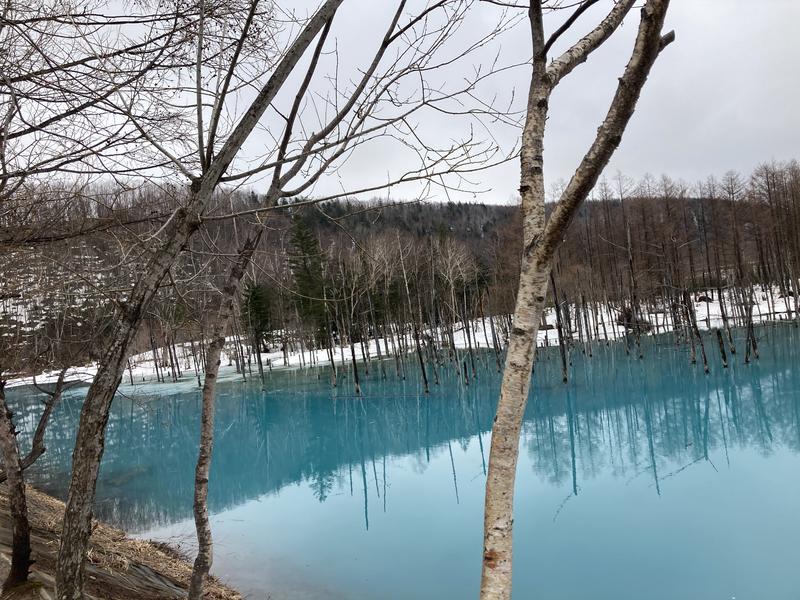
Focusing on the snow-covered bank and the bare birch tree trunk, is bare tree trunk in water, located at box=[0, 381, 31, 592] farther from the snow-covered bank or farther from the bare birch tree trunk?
the snow-covered bank

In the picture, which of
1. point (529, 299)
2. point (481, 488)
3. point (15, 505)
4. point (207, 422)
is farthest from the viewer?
point (481, 488)

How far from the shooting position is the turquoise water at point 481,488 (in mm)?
6859

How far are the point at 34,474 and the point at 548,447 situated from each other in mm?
13683

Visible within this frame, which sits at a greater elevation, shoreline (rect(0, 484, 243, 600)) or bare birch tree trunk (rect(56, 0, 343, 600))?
bare birch tree trunk (rect(56, 0, 343, 600))

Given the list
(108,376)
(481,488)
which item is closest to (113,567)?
(108,376)

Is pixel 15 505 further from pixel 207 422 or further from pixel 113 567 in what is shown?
pixel 113 567

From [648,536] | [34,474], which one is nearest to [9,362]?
[648,536]

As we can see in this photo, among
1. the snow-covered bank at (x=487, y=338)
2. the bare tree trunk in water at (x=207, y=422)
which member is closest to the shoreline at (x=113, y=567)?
the bare tree trunk in water at (x=207, y=422)

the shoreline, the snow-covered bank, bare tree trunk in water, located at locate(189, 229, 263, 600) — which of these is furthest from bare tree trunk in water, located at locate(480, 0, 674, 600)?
the snow-covered bank

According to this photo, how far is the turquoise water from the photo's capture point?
6.86 meters

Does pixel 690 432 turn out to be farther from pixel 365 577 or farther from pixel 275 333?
pixel 275 333

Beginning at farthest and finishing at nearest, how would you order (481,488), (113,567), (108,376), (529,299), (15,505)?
(481,488), (113,567), (15,505), (108,376), (529,299)

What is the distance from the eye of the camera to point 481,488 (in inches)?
412

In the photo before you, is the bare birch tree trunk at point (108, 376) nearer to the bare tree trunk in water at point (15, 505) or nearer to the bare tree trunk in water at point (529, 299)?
the bare tree trunk in water at point (529, 299)
